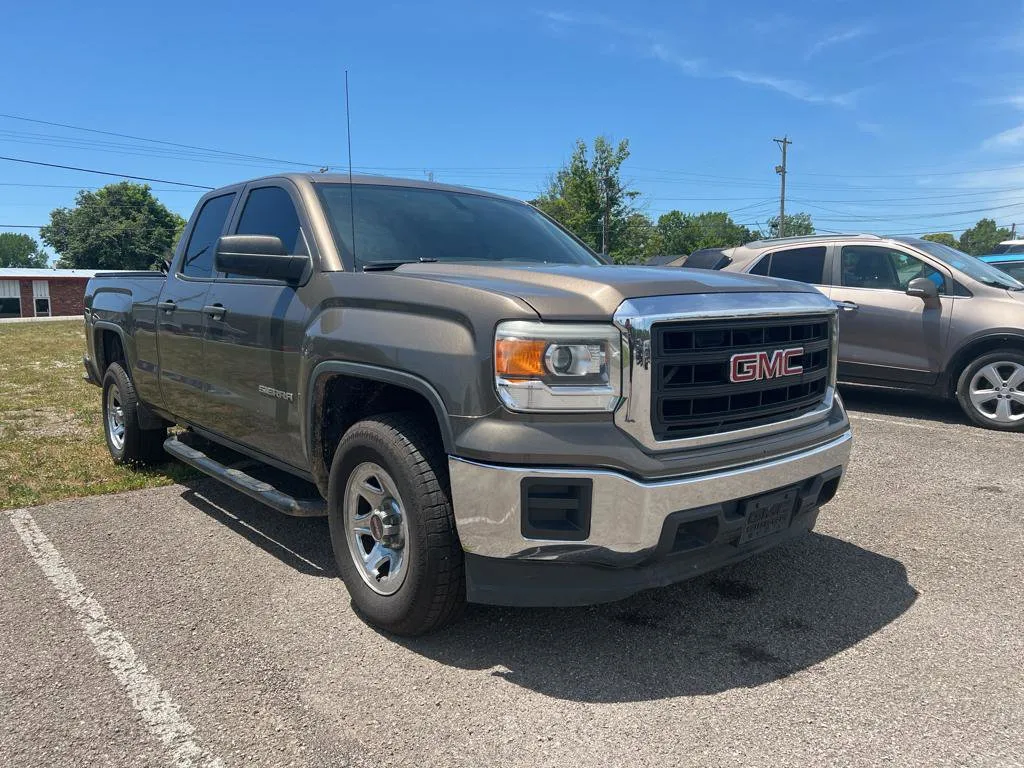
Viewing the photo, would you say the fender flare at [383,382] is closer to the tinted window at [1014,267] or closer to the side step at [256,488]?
the side step at [256,488]

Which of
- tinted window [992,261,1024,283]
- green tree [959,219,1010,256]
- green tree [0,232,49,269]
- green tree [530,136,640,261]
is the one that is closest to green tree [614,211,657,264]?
green tree [530,136,640,261]

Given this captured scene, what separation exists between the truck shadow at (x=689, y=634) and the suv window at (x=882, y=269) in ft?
15.6

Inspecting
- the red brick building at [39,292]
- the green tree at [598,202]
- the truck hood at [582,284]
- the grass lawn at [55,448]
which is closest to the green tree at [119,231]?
the red brick building at [39,292]

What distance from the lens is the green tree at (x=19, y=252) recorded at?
138625mm

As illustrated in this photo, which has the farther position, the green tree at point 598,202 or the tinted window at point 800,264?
the green tree at point 598,202

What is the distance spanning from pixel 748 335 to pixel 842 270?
5.83 m

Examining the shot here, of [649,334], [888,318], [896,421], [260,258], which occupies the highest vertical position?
[260,258]

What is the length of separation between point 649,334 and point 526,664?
4.42ft

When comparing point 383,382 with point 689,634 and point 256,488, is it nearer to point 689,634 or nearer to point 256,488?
point 256,488

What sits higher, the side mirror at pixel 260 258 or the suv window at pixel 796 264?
the suv window at pixel 796 264

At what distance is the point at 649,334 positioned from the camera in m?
2.62

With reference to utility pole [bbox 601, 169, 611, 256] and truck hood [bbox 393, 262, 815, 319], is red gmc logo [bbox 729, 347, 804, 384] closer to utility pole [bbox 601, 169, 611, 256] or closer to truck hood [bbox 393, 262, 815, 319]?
truck hood [bbox 393, 262, 815, 319]

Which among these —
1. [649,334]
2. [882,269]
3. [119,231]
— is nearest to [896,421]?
[882,269]

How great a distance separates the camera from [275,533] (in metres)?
4.52
